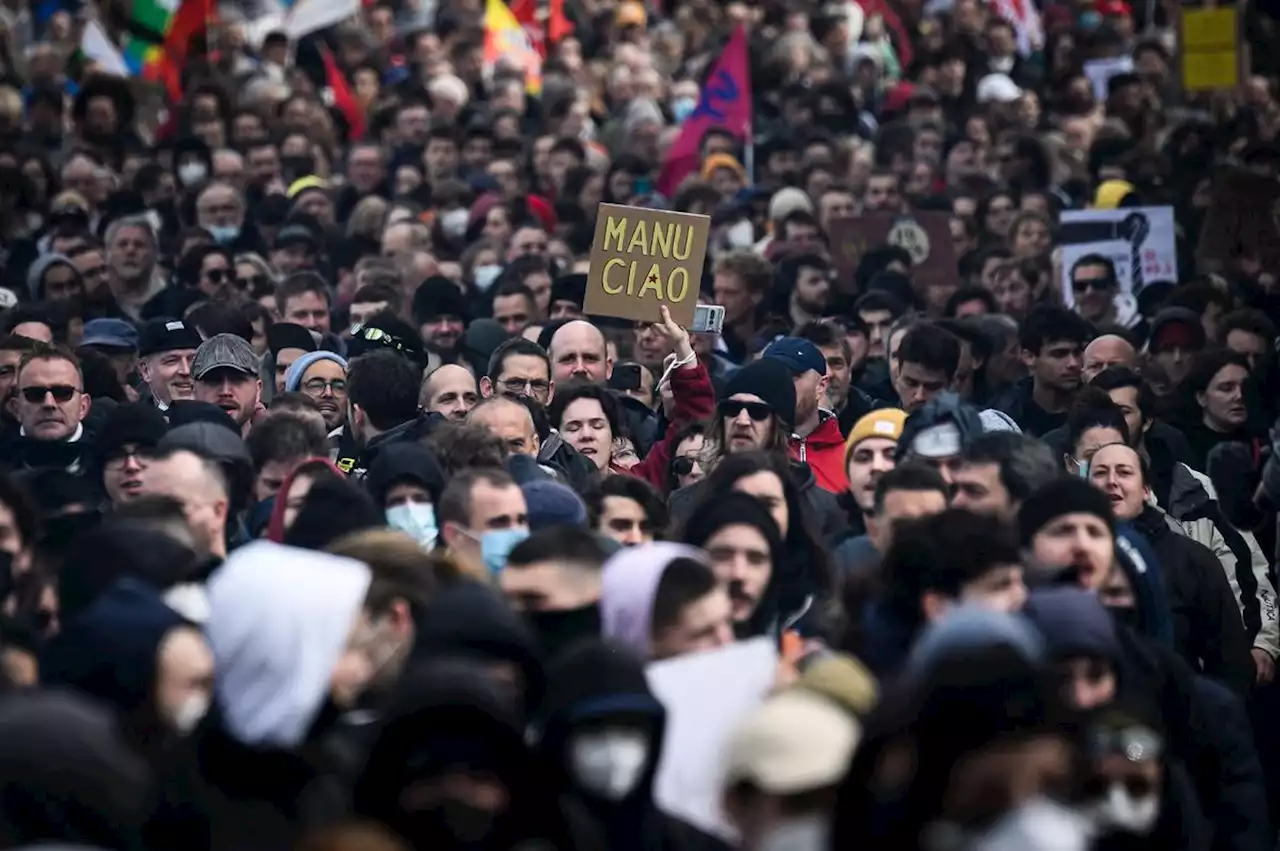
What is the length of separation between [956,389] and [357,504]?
17.6ft

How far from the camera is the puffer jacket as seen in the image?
10.7 meters

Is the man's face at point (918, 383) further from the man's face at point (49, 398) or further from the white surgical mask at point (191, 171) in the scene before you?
the white surgical mask at point (191, 171)

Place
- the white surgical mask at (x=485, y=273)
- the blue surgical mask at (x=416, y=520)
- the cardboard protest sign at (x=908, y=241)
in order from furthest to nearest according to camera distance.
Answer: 1. the cardboard protest sign at (x=908, y=241)
2. the white surgical mask at (x=485, y=273)
3. the blue surgical mask at (x=416, y=520)

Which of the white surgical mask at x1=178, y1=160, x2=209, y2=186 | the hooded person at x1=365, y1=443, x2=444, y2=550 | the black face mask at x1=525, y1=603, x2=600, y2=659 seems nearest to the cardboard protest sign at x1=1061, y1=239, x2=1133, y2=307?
the white surgical mask at x1=178, y1=160, x2=209, y2=186

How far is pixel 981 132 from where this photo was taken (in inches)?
845

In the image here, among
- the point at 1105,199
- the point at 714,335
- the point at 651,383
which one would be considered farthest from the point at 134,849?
the point at 1105,199

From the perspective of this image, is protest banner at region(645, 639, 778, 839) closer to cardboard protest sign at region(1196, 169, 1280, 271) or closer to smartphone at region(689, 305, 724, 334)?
smartphone at region(689, 305, 724, 334)

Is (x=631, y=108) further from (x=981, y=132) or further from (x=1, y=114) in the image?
(x=1, y=114)

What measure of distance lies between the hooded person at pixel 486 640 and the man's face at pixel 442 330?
779 cm

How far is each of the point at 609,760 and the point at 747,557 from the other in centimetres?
154

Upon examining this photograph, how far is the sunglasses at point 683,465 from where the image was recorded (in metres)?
10.8

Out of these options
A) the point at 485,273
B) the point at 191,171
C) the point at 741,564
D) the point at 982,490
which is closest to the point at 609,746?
the point at 741,564

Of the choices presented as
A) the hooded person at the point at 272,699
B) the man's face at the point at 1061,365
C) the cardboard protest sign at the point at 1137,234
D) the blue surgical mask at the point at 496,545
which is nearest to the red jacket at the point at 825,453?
the man's face at the point at 1061,365

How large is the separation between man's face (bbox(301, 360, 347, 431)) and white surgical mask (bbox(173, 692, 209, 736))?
5.49 m
